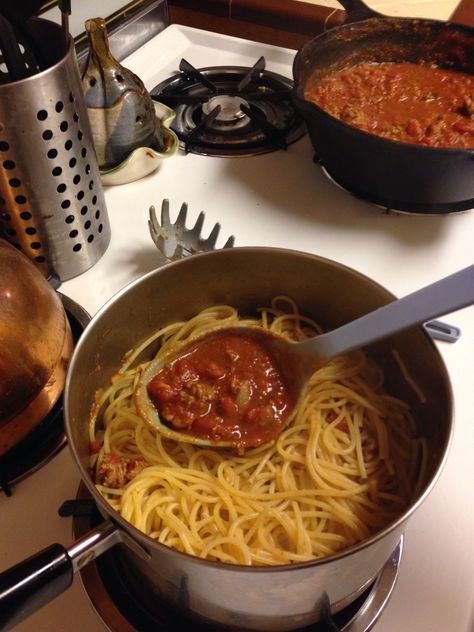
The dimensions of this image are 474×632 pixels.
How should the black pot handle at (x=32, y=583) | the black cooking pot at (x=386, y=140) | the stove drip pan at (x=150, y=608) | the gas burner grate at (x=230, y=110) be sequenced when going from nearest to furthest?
the black pot handle at (x=32, y=583) → the stove drip pan at (x=150, y=608) → the black cooking pot at (x=386, y=140) → the gas burner grate at (x=230, y=110)


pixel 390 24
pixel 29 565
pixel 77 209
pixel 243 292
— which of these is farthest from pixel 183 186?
pixel 29 565

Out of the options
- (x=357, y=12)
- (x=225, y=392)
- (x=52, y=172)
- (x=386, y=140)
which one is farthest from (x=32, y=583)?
(x=357, y=12)

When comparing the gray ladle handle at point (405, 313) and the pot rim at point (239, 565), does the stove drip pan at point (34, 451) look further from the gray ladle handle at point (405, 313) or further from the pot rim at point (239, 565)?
the gray ladle handle at point (405, 313)

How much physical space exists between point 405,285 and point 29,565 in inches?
42.1

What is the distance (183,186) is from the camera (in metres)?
1.69

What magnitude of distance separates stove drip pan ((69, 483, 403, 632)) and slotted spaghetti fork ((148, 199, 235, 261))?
0.70m

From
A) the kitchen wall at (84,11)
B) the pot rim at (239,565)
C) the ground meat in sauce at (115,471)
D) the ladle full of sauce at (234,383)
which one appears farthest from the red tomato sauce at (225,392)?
the kitchen wall at (84,11)

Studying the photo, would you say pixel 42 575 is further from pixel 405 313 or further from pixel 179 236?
pixel 179 236

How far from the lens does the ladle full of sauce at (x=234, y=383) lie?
1.08 m

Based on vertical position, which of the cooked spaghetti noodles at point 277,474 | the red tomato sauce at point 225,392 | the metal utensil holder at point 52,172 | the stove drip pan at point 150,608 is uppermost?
the metal utensil holder at point 52,172

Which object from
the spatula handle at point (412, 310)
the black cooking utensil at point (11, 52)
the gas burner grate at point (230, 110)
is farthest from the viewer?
the gas burner grate at point (230, 110)

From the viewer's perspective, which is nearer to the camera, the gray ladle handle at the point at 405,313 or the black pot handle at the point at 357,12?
the gray ladle handle at the point at 405,313

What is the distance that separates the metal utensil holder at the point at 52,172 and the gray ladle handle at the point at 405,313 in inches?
26.2

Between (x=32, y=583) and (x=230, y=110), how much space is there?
1.55m
